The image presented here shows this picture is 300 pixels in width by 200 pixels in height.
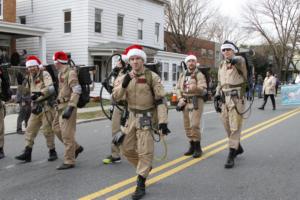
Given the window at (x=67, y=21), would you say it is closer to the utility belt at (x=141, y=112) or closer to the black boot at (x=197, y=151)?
the black boot at (x=197, y=151)

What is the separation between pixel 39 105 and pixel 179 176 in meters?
2.78

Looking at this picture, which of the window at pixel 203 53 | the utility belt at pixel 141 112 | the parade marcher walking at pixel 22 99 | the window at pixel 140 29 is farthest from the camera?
the window at pixel 203 53

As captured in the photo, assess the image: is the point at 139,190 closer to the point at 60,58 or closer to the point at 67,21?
the point at 60,58

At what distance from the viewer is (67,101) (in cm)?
698

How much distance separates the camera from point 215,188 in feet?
18.6

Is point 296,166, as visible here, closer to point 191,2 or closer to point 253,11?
point 191,2

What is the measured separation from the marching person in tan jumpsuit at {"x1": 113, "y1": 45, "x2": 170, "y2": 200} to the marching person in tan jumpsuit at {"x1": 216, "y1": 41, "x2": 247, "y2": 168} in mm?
1918

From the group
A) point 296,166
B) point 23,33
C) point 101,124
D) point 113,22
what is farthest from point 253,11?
point 296,166

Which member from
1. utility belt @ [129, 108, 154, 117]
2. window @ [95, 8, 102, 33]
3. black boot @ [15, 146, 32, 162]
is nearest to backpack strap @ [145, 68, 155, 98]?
utility belt @ [129, 108, 154, 117]

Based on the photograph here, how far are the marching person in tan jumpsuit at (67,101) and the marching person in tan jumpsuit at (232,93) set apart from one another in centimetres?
237

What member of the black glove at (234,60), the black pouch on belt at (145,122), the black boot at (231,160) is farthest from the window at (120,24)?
the black pouch on belt at (145,122)

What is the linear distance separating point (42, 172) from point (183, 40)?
37.8 m

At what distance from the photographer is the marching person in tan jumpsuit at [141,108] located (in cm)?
521

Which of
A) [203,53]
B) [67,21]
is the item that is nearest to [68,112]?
[67,21]
